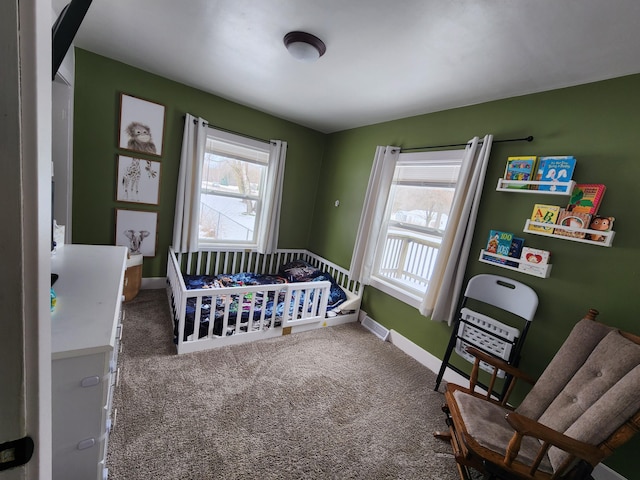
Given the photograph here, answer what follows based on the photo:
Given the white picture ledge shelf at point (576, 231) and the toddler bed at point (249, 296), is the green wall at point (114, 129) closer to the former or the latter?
the toddler bed at point (249, 296)

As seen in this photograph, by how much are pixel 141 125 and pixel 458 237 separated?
10.6 feet

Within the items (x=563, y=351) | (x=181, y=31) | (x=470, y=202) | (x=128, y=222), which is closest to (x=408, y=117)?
(x=470, y=202)

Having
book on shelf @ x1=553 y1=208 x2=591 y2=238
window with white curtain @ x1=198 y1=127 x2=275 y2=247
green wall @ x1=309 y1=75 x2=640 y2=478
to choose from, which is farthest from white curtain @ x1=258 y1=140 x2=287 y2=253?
book on shelf @ x1=553 y1=208 x2=591 y2=238

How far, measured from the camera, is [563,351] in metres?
1.51

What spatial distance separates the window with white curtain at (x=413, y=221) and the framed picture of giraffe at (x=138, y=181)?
245cm

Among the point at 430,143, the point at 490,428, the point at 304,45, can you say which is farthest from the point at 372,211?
the point at 490,428

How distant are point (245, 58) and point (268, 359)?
241 centimetres

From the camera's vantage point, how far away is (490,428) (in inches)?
55.3

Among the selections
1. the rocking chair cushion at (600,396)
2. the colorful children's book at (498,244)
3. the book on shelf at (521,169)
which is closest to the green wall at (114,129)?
the book on shelf at (521,169)

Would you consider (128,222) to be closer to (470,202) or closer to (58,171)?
(58,171)

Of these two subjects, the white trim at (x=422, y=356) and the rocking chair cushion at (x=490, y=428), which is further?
the white trim at (x=422, y=356)

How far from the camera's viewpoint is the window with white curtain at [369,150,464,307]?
8.36 ft

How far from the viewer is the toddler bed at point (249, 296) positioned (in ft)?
7.38

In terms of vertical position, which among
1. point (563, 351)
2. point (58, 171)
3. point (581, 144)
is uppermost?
point (581, 144)
